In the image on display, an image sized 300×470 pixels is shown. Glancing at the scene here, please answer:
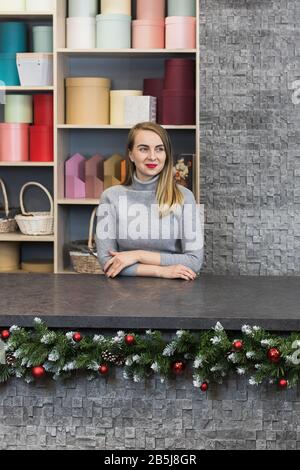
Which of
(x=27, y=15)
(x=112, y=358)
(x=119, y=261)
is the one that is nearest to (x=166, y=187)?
(x=119, y=261)

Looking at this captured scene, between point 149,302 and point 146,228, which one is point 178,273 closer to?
point 146,228

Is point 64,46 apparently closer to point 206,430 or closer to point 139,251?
point 139,251

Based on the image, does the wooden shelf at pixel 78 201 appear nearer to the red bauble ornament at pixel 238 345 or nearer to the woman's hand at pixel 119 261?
the woman's hand at pixel 119 261

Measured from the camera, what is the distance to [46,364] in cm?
235

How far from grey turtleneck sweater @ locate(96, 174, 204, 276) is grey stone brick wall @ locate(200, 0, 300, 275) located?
0.75 metres

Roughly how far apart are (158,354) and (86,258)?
94.3 inches

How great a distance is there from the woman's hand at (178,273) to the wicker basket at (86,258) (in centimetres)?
150

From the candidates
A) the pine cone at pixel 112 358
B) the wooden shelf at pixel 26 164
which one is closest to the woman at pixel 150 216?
the pine cone at pixel 112 358

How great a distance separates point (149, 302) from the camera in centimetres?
256

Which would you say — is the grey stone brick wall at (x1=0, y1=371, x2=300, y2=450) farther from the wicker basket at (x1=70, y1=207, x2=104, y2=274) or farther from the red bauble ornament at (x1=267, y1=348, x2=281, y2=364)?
the wicker basket at (x1=70, y1=207, x2=104, y2=274)

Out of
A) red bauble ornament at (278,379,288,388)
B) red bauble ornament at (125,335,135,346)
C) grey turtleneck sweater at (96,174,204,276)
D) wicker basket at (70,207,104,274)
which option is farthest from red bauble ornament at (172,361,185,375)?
wicker basket at (70,207,104,274)

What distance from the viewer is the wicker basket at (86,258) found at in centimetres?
468

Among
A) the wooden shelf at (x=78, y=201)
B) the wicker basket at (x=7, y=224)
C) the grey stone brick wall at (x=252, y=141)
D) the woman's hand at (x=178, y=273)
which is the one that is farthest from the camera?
the wicker basket at (x=7, y=224)

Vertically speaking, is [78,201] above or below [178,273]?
above
